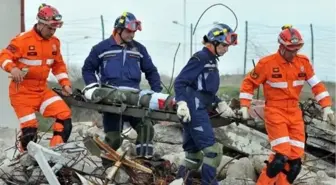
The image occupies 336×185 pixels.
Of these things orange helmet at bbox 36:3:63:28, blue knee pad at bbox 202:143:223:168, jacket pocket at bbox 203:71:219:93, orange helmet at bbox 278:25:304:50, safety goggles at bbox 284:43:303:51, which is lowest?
blue knee pad at bbox 202:143:223:168

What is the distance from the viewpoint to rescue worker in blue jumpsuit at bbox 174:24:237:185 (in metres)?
6.88

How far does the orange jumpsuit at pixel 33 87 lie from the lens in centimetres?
779

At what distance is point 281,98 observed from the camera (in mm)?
7461

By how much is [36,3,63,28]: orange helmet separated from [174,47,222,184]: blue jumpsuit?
150cm

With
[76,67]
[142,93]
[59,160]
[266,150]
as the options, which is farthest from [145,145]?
[76,67]

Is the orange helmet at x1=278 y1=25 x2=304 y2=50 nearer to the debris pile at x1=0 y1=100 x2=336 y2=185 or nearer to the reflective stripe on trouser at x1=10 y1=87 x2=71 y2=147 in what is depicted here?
the debris pile at x1=0 y1=100 x2=336 y2=185

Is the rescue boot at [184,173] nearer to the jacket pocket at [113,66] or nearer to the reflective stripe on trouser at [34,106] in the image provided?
the jacket pocket at [113,66]

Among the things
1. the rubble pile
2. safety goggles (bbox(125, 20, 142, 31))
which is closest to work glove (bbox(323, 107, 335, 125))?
the rubble pile

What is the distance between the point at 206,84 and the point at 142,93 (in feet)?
2.12

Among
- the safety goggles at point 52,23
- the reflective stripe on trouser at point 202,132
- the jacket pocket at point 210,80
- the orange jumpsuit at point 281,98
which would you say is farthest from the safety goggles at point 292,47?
the safety goggles at point 52,23

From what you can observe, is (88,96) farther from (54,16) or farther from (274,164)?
(274,164)

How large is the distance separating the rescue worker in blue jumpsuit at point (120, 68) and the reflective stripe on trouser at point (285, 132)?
117 centimetres

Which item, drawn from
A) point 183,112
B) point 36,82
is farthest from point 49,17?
point 183,112

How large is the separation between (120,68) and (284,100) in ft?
5.49
